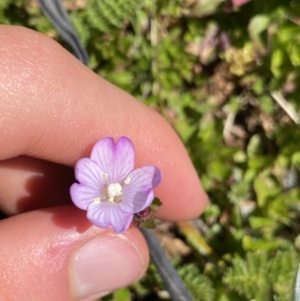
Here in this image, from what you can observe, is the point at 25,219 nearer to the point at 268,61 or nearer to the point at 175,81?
the point at 175,81

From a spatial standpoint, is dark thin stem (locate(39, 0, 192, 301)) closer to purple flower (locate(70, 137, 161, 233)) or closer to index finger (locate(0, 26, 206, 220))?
index finger (locate(0, 26, 206, 220))

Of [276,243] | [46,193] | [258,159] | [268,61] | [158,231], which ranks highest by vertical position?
[268,61]

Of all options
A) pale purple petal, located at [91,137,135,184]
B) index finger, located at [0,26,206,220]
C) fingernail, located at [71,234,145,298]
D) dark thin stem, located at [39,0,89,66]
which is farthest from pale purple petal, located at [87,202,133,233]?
dark thin stem, located at [39,0,89,66]

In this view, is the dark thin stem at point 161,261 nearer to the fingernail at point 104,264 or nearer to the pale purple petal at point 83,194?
the fingernail at point 104,264

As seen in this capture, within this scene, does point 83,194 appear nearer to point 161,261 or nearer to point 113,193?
point 113,193

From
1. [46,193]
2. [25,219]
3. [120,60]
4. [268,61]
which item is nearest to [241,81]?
[268,61]

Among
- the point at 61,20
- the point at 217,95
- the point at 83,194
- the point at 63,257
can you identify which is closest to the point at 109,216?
the point at 83,194
